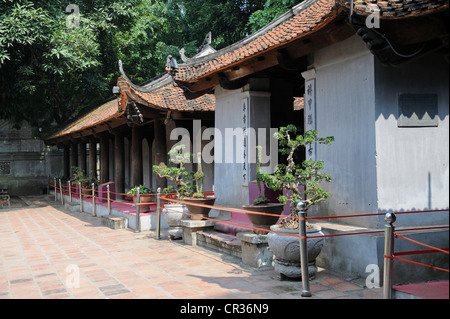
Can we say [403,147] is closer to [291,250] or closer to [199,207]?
[291,250]

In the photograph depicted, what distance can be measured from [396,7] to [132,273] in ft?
16.8

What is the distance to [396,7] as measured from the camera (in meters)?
4.62

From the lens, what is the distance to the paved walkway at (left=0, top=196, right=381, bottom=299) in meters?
5.32

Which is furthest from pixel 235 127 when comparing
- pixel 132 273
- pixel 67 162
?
pixel 67 162

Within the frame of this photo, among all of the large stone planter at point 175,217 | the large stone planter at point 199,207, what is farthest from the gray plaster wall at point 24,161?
the large stone planter at point 199,207

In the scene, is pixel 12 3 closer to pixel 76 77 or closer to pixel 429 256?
pixel 76 77

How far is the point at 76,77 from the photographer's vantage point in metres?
21.7

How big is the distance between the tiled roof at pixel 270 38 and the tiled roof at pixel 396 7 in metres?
0.64

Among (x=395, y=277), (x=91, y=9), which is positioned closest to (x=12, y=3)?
(x=91, y=9)

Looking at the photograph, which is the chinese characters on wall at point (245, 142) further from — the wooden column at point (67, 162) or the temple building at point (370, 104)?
the wooden column at point (67, 162)

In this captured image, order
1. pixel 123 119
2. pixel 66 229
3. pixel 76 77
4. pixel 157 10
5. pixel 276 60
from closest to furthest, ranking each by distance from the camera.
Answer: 1. pixel 276 60
2. pixel 66 229
3. pixel 123 119
4. pixel 76 77
5. pixel 157 10

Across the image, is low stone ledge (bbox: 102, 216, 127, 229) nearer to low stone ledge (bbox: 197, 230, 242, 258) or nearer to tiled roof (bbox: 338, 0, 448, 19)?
low stone ledge (bbox: 197, 230, 242, 258)
